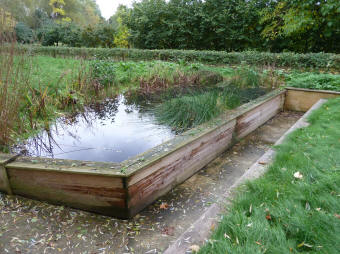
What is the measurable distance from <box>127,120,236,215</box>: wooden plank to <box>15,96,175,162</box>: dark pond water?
0.42m

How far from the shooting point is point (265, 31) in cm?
995

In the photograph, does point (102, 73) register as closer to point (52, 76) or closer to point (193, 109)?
point (52, 76)

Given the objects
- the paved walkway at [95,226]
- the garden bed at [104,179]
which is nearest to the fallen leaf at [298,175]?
the paved walkway at [95,226]

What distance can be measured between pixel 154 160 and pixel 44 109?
7.15 ft

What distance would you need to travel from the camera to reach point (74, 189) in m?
1.91

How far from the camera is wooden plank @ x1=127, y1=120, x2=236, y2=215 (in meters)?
1.90

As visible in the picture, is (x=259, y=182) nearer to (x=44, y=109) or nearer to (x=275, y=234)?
(x=275, y=234)

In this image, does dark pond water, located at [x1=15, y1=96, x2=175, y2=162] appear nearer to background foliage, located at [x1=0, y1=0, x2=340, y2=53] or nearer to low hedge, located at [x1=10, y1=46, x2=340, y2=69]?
low hedge, located at [x1=10, y1=46, x2=340, y2=69]

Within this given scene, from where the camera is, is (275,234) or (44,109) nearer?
(275,234)

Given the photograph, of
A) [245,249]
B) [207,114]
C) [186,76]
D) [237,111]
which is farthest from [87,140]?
[186,76]

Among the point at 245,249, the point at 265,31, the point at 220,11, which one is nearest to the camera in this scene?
the point at 245,249

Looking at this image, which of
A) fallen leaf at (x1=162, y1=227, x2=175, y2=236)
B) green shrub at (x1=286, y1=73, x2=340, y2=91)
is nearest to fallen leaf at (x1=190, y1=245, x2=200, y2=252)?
fallen leaf at (x1=162, y1=227, x2=175, y2=236)

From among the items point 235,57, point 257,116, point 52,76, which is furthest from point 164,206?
point 235,57

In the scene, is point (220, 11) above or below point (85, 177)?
above
